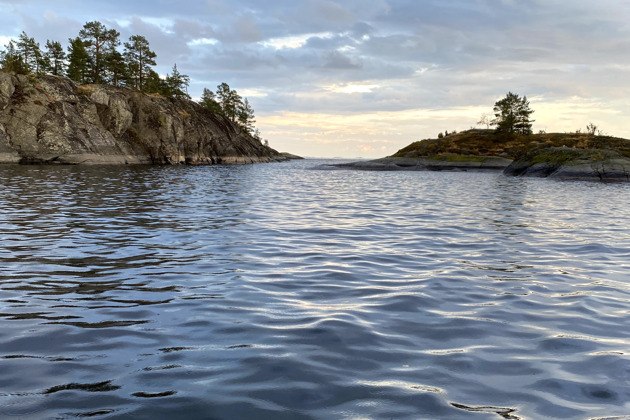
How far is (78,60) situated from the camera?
75.8 meters

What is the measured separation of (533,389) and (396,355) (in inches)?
53.3

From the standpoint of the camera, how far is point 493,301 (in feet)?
22.5

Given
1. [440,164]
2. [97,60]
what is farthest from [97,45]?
[440,164]

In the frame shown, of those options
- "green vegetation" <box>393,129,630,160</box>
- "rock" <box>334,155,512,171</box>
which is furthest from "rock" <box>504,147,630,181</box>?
"green vegetation" <box>393,129,630,160</box>

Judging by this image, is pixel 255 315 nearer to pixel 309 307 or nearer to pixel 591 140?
pixel 309 307

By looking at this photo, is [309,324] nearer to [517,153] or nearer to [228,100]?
[517,153]

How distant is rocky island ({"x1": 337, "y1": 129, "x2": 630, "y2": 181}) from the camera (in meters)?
43.7

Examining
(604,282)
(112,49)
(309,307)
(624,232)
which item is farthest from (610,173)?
(112,49)

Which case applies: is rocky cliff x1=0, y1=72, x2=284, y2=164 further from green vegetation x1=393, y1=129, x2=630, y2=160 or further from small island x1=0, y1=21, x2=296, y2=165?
green vegetation x1=393, y1=129, x2=630, y2=160

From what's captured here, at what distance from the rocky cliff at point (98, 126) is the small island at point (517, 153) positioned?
93.5 ft

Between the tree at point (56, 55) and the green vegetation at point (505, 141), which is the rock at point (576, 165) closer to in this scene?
the green vegetation at point (505, 141)

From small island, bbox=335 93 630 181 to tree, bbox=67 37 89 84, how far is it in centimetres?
4911

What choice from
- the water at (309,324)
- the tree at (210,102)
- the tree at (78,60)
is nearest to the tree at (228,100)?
the tree at (210,102)

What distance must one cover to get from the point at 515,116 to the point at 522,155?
37.2 m
